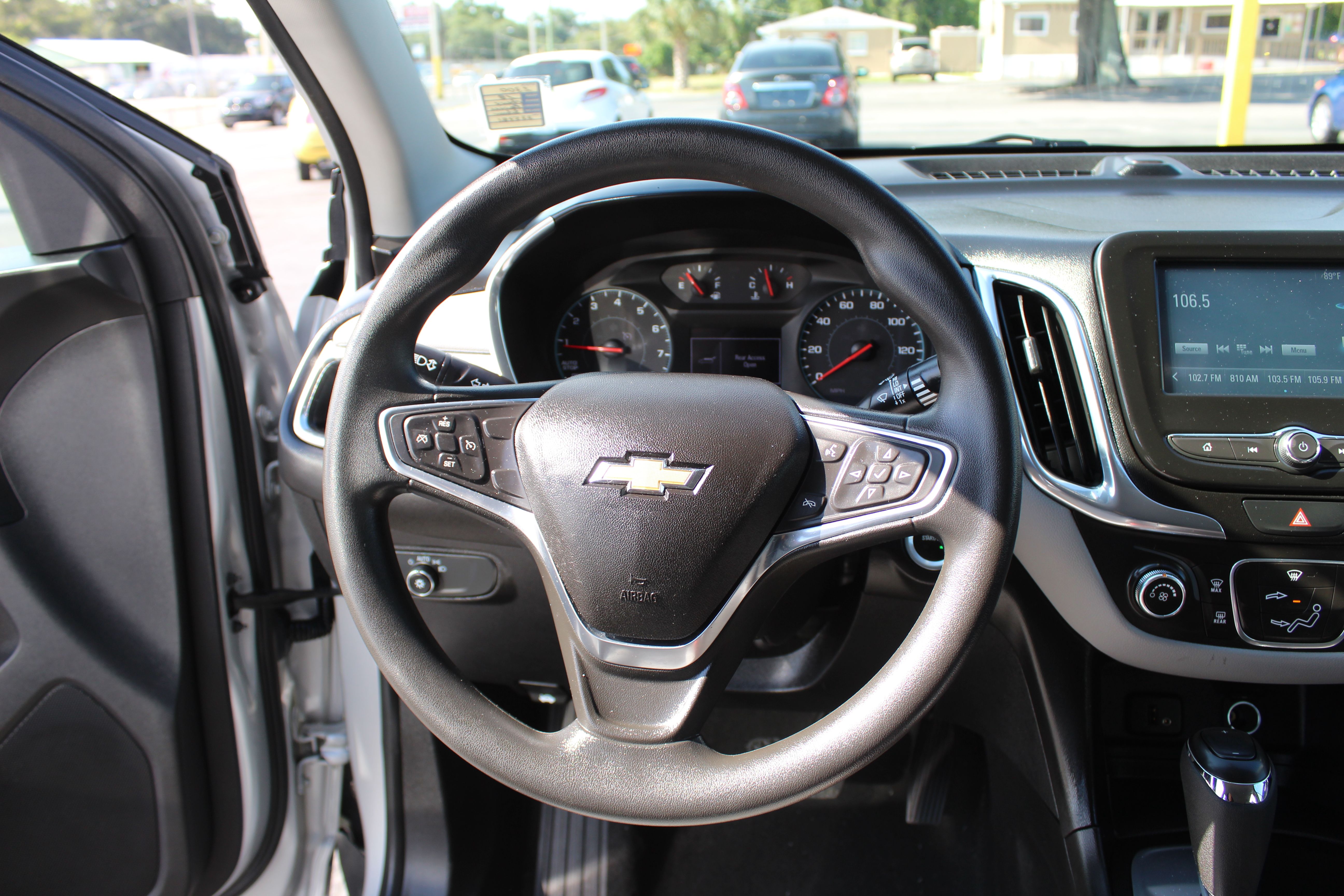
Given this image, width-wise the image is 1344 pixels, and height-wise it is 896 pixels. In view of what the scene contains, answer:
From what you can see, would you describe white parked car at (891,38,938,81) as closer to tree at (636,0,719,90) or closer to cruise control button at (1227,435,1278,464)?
tree at (636,0,719,90)

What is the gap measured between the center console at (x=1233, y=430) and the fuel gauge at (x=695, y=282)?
2.01 feet

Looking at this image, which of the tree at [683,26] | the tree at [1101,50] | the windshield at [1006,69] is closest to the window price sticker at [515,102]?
the windshield at [1006,69]

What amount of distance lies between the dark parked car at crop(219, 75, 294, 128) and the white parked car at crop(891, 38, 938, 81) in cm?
115

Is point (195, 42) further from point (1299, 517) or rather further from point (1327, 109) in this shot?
point (1327, 109)

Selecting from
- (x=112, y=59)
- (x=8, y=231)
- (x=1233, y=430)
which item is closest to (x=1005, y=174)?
(x=1233, y=430)

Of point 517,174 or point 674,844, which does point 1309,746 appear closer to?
point 674,844

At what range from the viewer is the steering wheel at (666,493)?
93 cm

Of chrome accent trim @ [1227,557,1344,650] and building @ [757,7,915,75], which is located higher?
building @ [757,7,915,75]

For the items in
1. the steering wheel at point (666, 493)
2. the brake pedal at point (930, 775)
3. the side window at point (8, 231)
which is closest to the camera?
the steering wheel at point (666, 493)

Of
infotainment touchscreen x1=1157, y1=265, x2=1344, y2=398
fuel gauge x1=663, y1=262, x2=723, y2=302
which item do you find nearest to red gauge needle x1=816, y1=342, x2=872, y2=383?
fuel gauge x1=663, y1=262, x2=723, y2=302

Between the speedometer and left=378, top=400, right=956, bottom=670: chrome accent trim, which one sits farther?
the speedometer

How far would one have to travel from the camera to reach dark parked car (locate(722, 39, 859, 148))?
2.33 meters

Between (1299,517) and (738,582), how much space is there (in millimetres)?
773

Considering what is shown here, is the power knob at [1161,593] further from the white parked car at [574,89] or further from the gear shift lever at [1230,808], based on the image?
the white parked car at [574,89]
